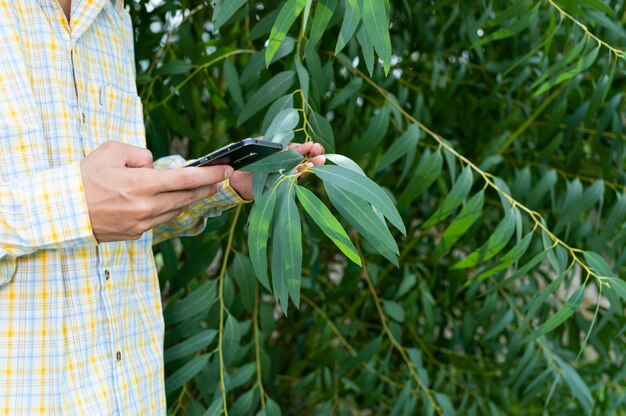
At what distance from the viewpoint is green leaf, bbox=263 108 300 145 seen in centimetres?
74

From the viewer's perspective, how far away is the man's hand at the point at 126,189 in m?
0.60

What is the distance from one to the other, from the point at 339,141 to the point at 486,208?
0.33 meters

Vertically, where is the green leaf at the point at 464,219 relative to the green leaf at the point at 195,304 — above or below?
above

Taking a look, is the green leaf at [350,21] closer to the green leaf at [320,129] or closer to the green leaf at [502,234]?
the green leaf at [320,129]

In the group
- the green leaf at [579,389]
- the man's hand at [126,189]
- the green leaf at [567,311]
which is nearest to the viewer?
the man's hand at [126,189]

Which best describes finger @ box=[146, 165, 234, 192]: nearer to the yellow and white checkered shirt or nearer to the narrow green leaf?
the yellow and white checkered shirt

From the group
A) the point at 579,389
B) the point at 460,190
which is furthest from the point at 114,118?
the point at 579,389

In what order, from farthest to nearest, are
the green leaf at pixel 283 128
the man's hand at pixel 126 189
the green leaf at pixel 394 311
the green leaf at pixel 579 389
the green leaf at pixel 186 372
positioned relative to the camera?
the green leaf at pixel 394 311
the green leaf at pixel 579 389
the green leaf at pixel 186 372
the green leaf at pixel 283 128
the man's hand at pixel 126 189

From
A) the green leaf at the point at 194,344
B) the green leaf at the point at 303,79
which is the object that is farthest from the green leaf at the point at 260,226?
the green leaf at the point at 194,344

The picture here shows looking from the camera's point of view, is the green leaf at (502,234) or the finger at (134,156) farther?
the green leaf at (502,234)

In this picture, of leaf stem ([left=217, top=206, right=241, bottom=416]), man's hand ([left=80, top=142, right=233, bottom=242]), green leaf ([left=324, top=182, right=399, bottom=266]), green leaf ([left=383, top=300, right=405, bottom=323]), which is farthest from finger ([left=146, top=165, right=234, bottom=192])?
green leaf ([left=383, top=300, right=405, bottom=323])

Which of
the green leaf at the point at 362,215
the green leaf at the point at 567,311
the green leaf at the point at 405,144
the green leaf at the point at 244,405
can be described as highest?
the green leaf at the point at 362,215

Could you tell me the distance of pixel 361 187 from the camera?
615 mm

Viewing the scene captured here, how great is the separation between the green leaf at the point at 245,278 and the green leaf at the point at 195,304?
0.05 m
